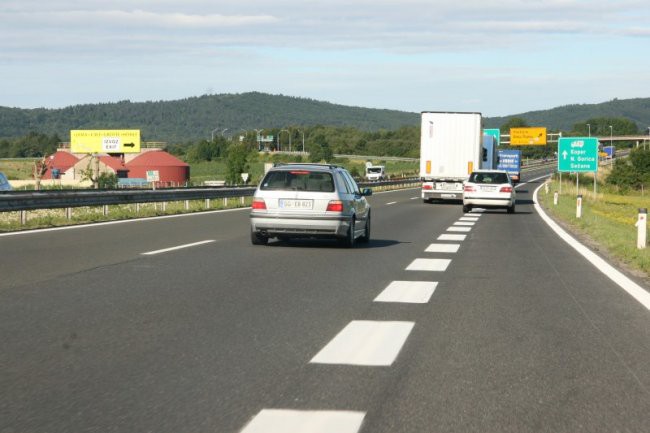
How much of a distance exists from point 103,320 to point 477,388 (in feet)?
11.6

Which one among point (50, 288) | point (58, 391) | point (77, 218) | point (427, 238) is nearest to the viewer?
point (58, 391)

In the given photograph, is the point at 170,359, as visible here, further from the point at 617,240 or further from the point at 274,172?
the point at 617,240

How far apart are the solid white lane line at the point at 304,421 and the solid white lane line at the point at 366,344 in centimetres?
135

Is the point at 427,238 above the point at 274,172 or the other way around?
the other way around

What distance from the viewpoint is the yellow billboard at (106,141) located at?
117188 mm

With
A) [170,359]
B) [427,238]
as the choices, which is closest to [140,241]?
[427,238]

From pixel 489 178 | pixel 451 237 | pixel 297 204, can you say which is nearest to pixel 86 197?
pixel 451 237

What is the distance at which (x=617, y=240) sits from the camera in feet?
57.3

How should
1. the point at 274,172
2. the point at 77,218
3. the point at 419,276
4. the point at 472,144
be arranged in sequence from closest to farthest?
the point at 419,276
the point at 274,172
the point at 77,218
the point at 472,144

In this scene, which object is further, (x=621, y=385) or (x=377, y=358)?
(x=377, y=358)

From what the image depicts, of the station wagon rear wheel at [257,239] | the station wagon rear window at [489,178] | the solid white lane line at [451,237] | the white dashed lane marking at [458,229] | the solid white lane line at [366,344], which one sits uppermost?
the station wagon rear window at [489,178]

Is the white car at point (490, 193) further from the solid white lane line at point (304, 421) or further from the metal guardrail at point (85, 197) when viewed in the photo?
the solid white lane line at point (304, 421)

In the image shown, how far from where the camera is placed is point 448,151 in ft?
128

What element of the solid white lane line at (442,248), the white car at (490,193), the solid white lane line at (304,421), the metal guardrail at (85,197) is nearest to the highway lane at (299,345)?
the solid white lane line at (304,421)
